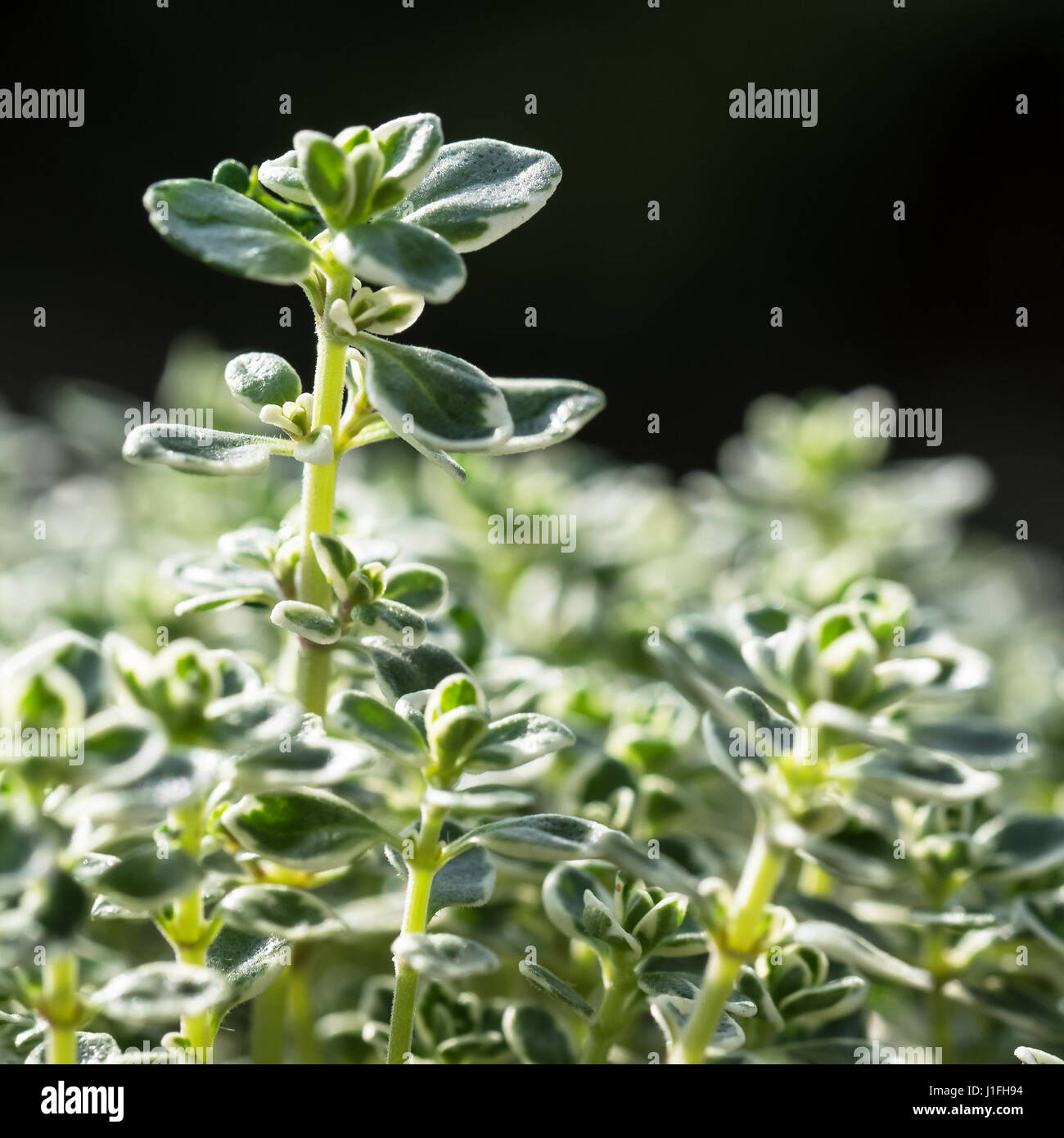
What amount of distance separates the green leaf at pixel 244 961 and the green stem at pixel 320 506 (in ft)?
0.49

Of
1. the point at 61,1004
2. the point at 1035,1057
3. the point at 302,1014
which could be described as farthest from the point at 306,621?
the point at 1035,1057

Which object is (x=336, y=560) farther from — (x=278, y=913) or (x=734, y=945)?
(x=734, y=945)

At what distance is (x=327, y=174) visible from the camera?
74cm

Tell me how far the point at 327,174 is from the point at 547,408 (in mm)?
212

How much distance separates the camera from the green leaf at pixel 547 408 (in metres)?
0.82

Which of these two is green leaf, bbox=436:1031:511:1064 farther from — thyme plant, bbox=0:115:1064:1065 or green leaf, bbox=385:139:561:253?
green leaf, bbox=385:139:561:253

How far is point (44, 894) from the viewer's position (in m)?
0.64

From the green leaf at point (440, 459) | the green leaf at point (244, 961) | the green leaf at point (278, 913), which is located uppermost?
the green leaf at point (440, 459)

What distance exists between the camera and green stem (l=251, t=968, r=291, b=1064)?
933 mm

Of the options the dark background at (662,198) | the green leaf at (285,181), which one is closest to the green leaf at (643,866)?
the green leaf at (285,181)

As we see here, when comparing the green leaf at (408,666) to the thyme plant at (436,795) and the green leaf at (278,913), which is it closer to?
the thyme plant at (436,795)

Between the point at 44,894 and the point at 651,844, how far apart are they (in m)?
0.45
